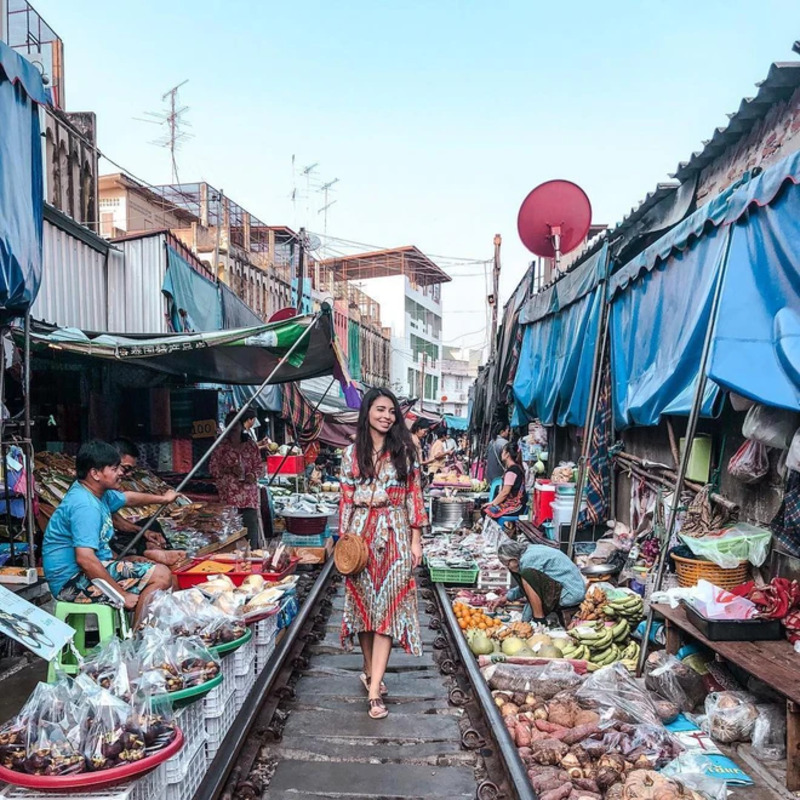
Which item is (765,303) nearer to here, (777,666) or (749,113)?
(777,666)

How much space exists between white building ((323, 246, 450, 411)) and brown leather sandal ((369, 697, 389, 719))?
46191 millimetres

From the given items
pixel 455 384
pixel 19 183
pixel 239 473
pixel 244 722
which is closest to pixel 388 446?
pixel 244 722

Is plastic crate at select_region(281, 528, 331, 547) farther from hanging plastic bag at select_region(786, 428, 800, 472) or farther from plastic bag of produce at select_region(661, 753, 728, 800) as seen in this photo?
hanging plastic bag at select_region(786, 428, 800, 472)

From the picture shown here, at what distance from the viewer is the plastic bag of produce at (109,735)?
2.72 meters

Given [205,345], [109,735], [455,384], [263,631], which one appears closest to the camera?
[109,735]

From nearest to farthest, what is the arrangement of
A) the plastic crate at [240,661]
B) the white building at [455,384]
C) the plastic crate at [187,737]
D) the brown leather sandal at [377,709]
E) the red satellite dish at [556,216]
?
the plastic crate at [187,737] → the plastic crate at [240,661] → the brown leather sandal at [377,709] → the red satellite dish at [556,216] → the white building at [455,384]

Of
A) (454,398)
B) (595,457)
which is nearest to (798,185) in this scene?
(595,457)

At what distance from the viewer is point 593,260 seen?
877 centimetres

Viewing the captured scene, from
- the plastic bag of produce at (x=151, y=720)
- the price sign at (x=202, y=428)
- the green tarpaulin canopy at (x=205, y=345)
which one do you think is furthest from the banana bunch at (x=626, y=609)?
the price sign at (x=202, y=428)

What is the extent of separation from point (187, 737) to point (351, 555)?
158 centimetres

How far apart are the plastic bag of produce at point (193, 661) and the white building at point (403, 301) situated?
4698 cm

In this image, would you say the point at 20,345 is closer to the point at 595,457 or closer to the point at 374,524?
the point at 374,524

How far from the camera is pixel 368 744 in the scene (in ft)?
13.7

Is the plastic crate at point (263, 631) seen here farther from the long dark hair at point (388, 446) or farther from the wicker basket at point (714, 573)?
the wicker basket at point (714, 573)
